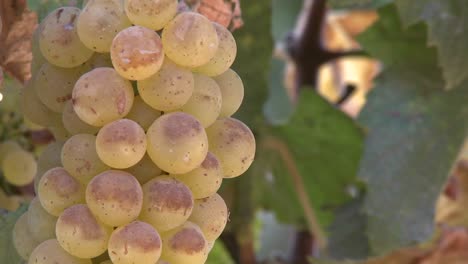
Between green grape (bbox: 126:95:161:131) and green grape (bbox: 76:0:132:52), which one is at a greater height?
green grape (bbox: 76:0:132:52)

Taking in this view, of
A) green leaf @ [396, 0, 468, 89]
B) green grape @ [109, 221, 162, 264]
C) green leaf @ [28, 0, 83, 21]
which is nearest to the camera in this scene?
green grape @ [109, 221, 162, 264]

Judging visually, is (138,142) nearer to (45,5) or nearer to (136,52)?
(136,52)

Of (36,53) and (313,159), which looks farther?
(313,159)

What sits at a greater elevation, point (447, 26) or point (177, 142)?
point (177, 142)

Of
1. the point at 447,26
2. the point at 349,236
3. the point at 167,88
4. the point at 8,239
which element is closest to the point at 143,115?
the point at 167,88

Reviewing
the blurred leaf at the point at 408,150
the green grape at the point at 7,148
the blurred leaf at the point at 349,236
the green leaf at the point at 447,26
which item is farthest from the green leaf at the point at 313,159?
the green grape at the point at 7,148

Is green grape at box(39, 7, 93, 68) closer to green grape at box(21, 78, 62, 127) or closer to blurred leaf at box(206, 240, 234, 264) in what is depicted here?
green grape at box(21, 78, 62, 127)

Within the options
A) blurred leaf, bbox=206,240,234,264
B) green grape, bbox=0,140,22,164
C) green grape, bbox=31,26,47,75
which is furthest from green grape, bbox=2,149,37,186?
blurred leaf, bbox=206,240,234,264
